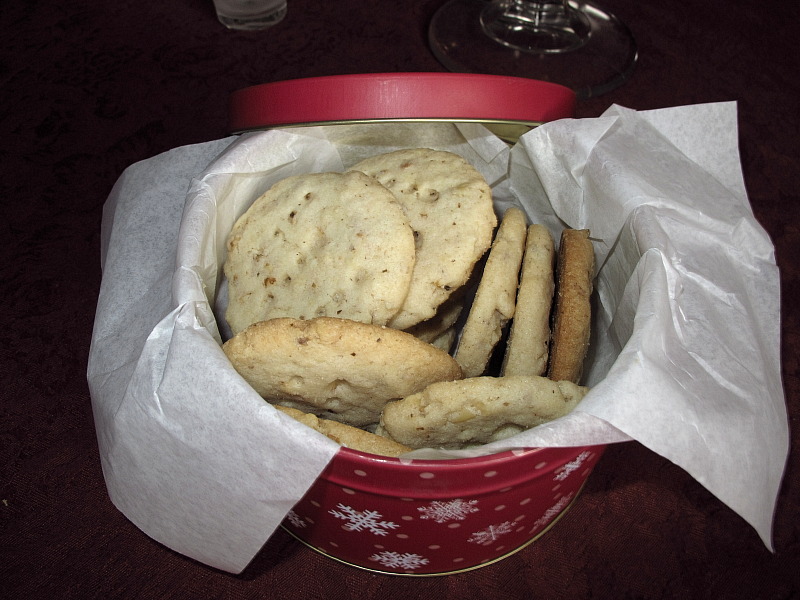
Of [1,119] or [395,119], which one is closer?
[395,119]

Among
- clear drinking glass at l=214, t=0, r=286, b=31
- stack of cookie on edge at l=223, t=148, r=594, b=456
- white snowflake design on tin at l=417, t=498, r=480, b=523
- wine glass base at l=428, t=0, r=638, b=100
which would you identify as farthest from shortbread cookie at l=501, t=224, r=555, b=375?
clear drinking glass at l=214, t=0, r=286, b=31

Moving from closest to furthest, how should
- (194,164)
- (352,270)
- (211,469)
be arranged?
1. (211,469)
2. (352,270)
3. (194,164)

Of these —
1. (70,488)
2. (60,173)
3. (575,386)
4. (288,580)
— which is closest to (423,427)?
(575,386)

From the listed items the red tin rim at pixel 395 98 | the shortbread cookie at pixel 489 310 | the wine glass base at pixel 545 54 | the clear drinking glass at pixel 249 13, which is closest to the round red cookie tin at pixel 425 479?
the red tin rim at pixel 395 98

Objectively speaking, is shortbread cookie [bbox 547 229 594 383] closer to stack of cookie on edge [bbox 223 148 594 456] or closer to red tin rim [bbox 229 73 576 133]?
stack of cookie on edge [bbox 223 148 594 456]

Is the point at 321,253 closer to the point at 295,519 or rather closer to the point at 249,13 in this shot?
the point at 295,519

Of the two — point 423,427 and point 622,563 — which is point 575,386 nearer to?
point 423,427

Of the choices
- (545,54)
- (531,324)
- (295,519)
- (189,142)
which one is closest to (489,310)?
(531,324)

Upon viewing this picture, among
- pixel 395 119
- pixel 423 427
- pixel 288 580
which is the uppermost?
pixel 395 119
